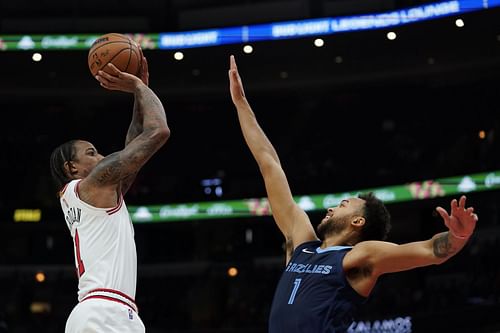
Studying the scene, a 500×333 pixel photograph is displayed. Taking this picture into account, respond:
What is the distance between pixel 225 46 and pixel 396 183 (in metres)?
4.94

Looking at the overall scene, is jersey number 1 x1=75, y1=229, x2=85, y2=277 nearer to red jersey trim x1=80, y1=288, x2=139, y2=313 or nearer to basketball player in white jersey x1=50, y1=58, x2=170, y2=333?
basketball player in white jersey x1=50, y1=58, x2=170, y2=333

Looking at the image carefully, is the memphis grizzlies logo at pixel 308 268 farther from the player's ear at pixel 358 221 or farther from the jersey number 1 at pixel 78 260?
the jersey number 1 at pixel 78 260

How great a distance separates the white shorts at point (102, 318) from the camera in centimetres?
400

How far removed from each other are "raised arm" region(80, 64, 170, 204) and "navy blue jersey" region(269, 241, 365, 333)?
1.04 metres

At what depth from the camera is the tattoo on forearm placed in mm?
3475

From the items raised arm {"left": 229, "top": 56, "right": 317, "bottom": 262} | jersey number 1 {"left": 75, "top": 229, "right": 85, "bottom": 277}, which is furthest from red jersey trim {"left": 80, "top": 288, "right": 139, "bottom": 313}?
raised arm {"left": 229, "top": 56, "right": 317, "bottom": 262}

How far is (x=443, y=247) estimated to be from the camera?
3.48 metres

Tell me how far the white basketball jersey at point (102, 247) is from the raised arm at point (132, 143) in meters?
0.12

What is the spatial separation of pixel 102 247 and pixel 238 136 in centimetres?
1676

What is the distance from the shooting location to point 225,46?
1831 centimetres

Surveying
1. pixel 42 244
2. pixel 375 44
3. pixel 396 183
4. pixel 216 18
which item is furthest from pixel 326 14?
pixel 42 244

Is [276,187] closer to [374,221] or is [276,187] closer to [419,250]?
[374,221]

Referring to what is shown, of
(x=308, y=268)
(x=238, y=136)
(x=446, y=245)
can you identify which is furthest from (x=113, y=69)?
(x=238, y=136)

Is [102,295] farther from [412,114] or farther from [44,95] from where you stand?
[44,95]
